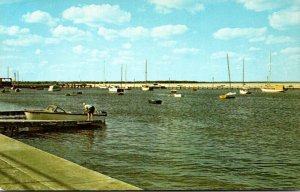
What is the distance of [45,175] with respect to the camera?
10320 millimetres

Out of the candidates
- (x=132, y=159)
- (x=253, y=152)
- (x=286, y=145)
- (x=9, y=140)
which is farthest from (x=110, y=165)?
(x=286, y=145)

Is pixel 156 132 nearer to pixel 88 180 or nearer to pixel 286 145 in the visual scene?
pixel 286 145

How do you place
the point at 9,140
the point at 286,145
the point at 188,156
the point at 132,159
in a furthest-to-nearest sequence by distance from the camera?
the point at 286,145
the point at 188,156
the point at 132,159
the point at 9,140

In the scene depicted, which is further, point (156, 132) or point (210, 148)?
point (156, 132)

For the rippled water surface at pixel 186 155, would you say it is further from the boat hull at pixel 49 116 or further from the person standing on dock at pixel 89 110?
the boat hull at pixel 49 116

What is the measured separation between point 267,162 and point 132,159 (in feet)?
22.7

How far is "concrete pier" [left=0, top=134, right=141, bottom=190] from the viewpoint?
923cm

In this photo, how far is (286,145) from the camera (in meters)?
26.7

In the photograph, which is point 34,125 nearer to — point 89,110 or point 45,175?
point 89,110

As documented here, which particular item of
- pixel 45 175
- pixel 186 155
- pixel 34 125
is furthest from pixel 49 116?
pixel 45 175

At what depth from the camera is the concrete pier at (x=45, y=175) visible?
9.23 m

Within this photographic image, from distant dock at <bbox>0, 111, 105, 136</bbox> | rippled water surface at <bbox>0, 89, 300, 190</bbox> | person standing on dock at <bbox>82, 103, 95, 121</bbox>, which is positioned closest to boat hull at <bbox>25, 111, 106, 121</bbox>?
person standing on dock at <bbox>82, 103, 95, 121</bbox>

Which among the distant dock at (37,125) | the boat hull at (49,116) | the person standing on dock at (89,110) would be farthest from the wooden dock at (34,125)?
the boat hull at (49,116)

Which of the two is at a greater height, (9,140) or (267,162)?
(9,140)
